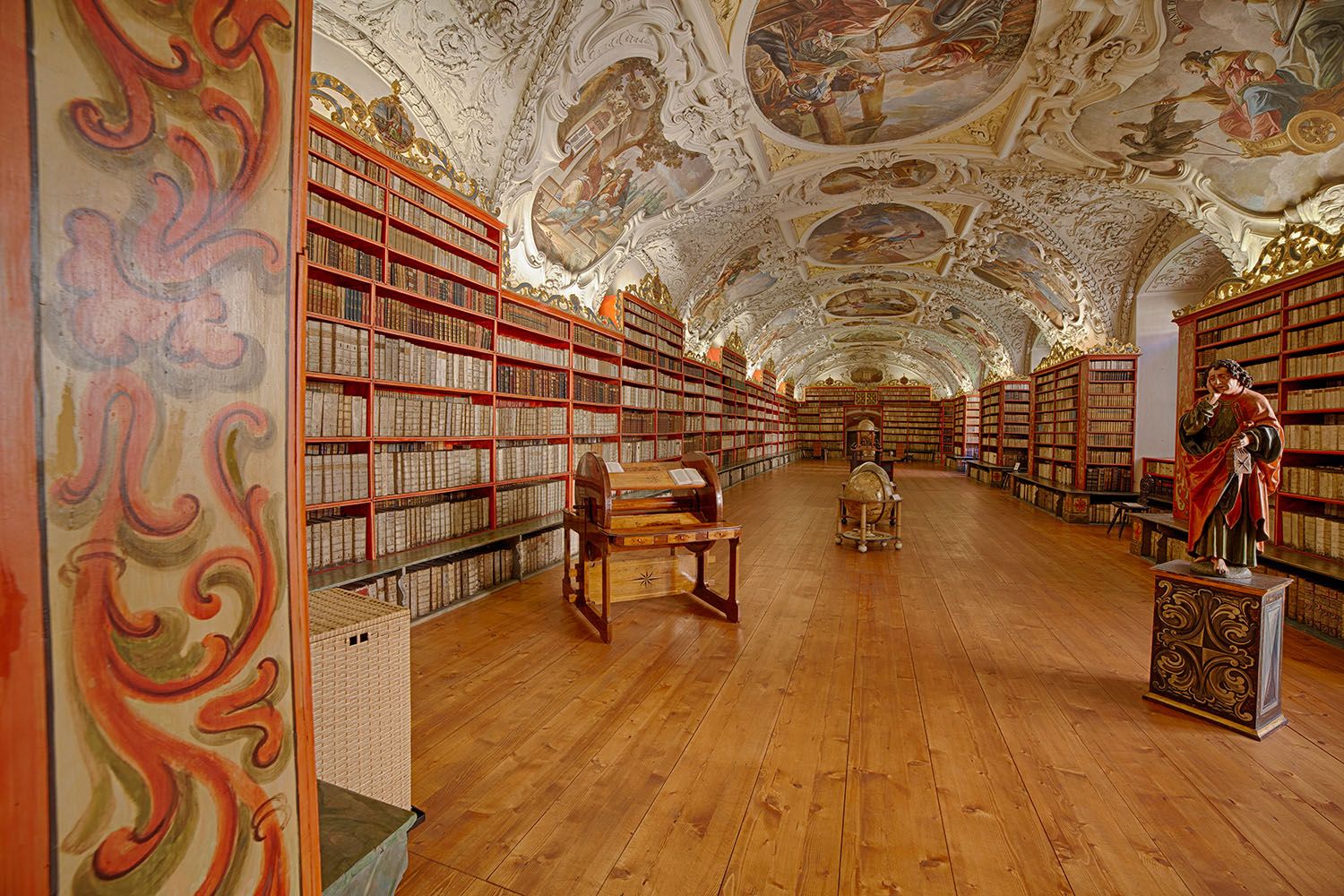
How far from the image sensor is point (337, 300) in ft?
13.6

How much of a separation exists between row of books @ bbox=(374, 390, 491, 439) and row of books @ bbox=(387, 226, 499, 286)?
1.25 meters

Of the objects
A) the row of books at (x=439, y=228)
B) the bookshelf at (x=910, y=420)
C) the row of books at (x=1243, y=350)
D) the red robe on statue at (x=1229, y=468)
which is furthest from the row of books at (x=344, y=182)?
the bookshelf at (x=910, y=420)

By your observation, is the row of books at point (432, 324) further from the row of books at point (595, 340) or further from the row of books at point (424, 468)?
the row of books at point (595, 340)

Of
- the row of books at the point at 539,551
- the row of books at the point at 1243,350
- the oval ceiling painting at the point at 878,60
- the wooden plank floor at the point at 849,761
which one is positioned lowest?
the wooden plank floor at the point at 849,761

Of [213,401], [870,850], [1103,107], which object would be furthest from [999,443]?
[213,401]

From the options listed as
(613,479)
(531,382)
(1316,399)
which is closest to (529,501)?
(531,382)

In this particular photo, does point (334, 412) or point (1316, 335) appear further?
point (1316, 335)

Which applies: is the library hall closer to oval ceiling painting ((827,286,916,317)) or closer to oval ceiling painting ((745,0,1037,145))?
oval ceiling painting ((745,0,1037,145))

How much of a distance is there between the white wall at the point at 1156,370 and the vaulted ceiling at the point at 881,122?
1.02ft

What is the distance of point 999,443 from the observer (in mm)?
17156

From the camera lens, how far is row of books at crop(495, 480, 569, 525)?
236 inches

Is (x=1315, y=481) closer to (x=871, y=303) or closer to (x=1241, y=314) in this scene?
(x=1241, y=314)

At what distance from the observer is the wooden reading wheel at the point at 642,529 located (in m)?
4.30

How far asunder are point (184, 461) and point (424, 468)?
4303mm
